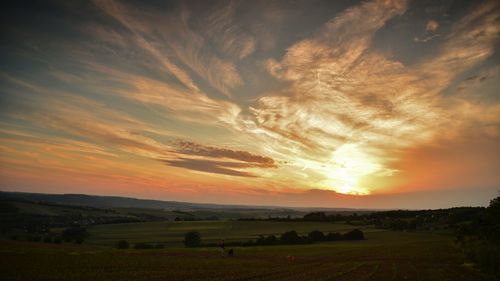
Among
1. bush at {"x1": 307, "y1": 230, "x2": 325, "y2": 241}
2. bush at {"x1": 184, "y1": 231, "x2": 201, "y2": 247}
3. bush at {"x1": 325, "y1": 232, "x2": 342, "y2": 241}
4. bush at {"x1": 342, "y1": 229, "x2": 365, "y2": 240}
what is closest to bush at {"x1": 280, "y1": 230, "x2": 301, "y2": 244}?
bush at {"x1": 307, "y1": 230, "x2": 325, "y2": 241}

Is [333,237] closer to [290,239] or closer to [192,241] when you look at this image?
[290,239]

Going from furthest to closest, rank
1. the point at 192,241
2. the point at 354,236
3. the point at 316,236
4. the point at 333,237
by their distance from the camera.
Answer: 1. the point at 354,236
2. the point at 333,237
3. the point at 316,236
4. the point at 192,241

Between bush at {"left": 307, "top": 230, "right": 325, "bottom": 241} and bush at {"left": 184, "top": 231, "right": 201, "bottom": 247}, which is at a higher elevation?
bush at {"left": 307, "top": 230, "right": 325, "bottom": 241}

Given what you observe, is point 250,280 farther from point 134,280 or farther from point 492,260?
point 492,260

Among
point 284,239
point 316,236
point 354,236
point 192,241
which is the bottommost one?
point 192,241

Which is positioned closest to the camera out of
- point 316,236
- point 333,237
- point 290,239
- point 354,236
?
point 290,239

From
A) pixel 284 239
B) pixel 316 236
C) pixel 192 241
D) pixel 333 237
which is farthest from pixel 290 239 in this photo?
pixel 192 241

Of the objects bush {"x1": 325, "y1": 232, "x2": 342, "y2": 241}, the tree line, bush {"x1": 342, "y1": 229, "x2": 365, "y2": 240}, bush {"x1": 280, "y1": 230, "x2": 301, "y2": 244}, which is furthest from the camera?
bush {"x1": 342, "y1": 229, "x2": 365, "y2": 240}

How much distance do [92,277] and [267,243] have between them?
263ft

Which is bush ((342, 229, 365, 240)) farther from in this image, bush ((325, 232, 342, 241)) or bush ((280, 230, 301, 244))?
bush ((280, 230, 301, 244))

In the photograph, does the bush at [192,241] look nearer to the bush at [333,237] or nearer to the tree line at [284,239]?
the tree line at [284,239]

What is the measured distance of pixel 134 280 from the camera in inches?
1164

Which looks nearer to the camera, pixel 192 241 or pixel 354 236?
pixel 192 241

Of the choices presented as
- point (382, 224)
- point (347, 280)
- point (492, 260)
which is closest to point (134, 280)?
point (347, 280)
